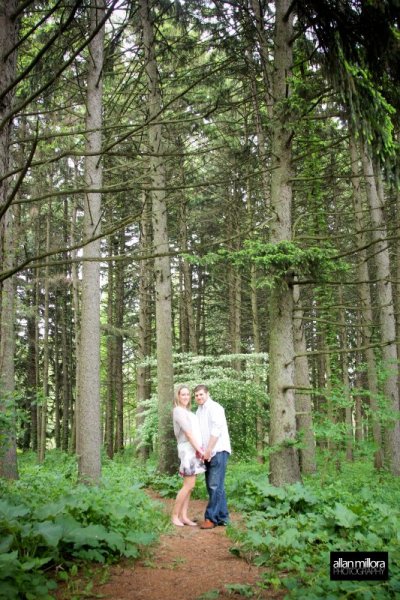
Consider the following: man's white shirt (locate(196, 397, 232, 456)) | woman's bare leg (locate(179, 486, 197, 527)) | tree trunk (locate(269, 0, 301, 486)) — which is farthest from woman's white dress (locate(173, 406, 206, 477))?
tree trunk (locate(269, 0, 301, 486))

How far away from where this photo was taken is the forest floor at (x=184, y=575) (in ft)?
11.9

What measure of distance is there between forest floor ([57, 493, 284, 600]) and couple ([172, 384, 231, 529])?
63cm

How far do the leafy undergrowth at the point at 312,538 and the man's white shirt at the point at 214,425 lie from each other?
798mm

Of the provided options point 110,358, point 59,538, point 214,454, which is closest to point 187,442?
point 214,454

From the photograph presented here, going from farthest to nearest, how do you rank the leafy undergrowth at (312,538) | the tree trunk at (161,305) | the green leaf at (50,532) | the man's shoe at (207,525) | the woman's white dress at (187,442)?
the tree trunk at (161,305), the woman's white dress at (187,442), the man's shoe at (207,525), the green leaf at (50,532), the leafy undergrowth at (312,538)

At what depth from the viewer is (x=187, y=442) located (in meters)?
6.46

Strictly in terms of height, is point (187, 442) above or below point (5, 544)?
above

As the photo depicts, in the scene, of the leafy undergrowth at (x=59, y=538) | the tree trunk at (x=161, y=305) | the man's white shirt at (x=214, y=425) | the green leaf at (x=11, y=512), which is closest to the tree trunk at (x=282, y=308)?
the man's white shirt at (x=214, y=425)

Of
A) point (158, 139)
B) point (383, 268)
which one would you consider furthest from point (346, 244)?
point (158, 139)

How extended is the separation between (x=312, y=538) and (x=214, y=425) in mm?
2110

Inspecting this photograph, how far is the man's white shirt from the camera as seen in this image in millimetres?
6359

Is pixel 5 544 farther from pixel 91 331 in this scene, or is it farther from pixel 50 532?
pixel 91 331

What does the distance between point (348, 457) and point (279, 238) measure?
1784 cm

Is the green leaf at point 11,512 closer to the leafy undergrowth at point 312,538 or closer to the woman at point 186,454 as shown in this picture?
the leafy undergrowth at point 312,538
